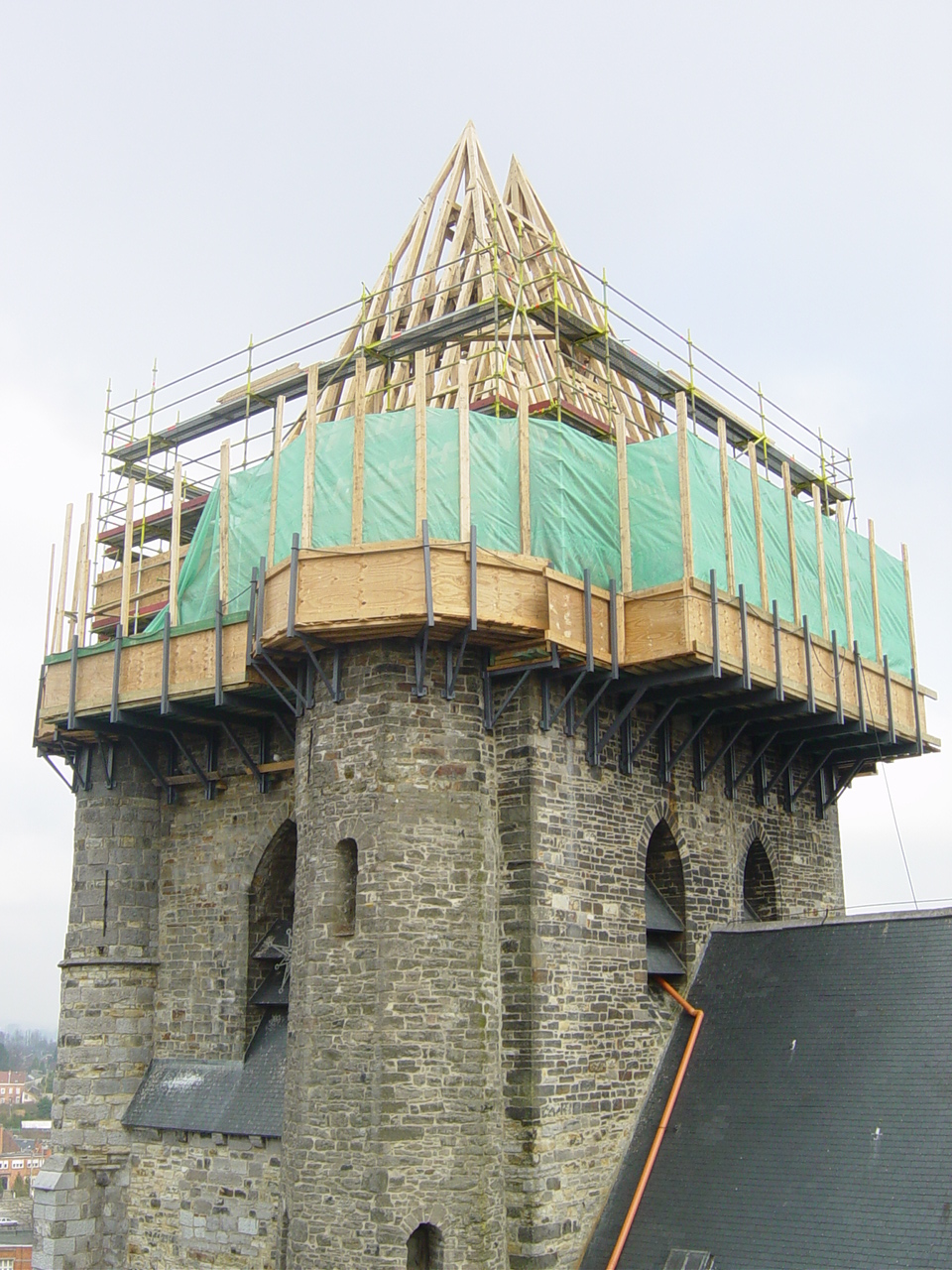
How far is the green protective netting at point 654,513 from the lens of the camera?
15914 mm

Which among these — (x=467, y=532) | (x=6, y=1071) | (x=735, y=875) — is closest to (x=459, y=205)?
(x=467, y=532)

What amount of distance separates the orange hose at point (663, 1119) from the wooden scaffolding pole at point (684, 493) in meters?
5.42

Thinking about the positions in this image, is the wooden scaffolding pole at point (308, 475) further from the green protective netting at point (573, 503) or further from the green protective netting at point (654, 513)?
the green protective netting at point (654, 513)

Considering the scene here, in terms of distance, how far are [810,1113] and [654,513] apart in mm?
7084

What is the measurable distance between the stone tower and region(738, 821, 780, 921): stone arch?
6 cm

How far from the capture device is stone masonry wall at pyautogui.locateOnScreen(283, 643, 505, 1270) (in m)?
Result: 13.1

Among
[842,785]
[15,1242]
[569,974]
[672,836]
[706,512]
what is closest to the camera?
[569,974]

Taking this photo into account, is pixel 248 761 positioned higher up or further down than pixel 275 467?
further down

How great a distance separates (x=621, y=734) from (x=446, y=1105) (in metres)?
4.98

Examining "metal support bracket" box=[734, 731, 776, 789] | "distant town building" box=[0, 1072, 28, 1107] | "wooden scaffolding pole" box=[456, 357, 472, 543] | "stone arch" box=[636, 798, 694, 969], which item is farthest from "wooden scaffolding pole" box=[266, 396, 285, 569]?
"distant town building" box=[0, 1072, 28, 1107]

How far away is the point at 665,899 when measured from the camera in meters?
17.2

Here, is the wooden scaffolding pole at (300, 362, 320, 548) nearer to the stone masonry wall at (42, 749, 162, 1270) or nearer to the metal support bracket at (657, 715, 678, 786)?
the metal support bracket at (657, 715, 678, 786)

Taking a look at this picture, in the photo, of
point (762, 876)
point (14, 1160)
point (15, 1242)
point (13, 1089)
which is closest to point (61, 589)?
point (762, 876)

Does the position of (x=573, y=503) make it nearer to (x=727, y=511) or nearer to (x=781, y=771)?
(x=727, y=511)
